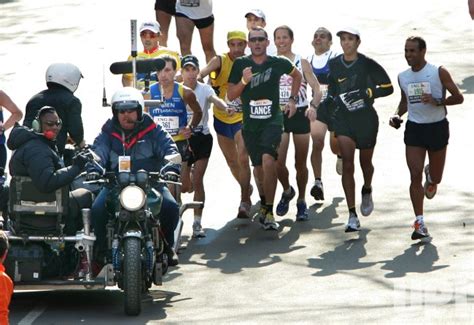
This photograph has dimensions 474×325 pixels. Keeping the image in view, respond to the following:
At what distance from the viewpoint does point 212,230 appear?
18609 millimetres

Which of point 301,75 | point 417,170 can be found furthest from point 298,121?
point 417,170

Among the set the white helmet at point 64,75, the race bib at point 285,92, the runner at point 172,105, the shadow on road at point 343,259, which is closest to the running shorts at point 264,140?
the runner at point 172,105

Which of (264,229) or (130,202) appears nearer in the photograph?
(130,202)

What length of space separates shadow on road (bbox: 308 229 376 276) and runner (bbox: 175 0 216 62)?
6202 millimetres

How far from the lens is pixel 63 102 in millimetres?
16250

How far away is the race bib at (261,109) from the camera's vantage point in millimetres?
18250

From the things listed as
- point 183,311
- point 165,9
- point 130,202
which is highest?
point 165,9

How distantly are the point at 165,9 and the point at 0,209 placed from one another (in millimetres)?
8476

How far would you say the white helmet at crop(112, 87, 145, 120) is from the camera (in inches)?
600

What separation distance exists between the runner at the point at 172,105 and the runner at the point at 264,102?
0.55 metres

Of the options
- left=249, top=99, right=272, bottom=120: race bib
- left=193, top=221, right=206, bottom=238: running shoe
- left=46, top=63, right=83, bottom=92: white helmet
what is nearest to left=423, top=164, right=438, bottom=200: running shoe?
left=249, top=99, right=272, bottom=120: race bib

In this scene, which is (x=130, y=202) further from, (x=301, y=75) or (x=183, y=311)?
(x=301, y=75)

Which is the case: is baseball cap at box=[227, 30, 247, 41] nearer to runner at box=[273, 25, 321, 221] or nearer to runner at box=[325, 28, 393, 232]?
runner at box=[273, 25, 321, 221]

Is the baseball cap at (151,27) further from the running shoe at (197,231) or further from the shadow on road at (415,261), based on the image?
the shadow on road at (415,261)
